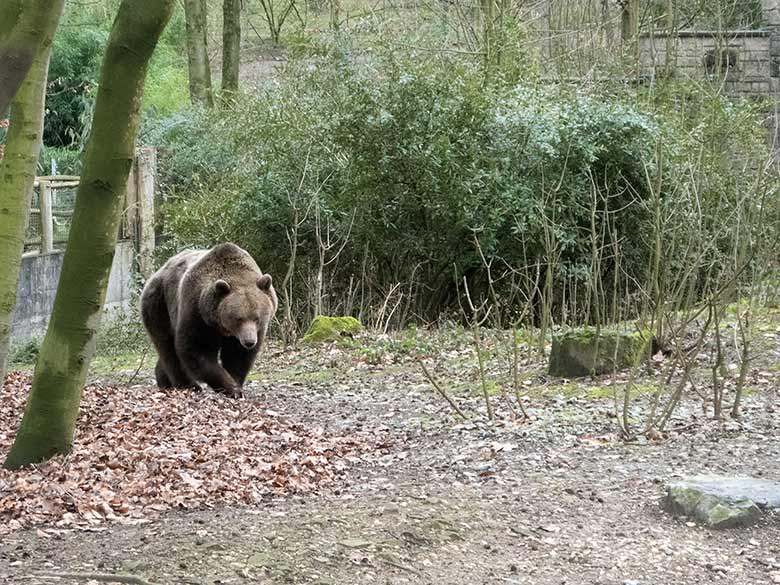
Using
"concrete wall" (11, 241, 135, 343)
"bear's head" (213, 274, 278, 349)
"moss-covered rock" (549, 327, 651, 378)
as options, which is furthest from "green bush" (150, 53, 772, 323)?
"bear's head" (213, 274, 278, 349)

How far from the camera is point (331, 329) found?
13844 millimetres

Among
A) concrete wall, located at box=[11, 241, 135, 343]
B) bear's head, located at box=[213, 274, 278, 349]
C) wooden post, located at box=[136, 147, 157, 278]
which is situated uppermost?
wooden post, located at box=[136, 147, 157, 278]

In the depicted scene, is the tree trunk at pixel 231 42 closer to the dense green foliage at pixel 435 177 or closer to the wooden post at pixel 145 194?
the wooden post at pixel 145 194

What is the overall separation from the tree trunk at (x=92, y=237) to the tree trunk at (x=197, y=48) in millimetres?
19929

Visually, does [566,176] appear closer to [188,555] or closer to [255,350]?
[255,350]

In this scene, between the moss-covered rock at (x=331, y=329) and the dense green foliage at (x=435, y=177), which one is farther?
the dense green foliage at (x=435, y=177)

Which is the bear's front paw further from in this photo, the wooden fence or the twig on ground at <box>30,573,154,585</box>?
the wooden fence

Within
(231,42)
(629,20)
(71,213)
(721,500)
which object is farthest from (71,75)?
(721,500)

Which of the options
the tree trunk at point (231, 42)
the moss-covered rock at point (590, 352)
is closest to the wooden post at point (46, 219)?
the tree trunk at point (231, 42)

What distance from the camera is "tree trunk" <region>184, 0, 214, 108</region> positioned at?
26.2 metres

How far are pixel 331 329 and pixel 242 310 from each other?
368cm

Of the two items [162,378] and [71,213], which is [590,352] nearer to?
[162,378]

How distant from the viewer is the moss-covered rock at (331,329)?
13820mm

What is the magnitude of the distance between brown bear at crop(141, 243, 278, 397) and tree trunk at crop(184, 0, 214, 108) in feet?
52.4
